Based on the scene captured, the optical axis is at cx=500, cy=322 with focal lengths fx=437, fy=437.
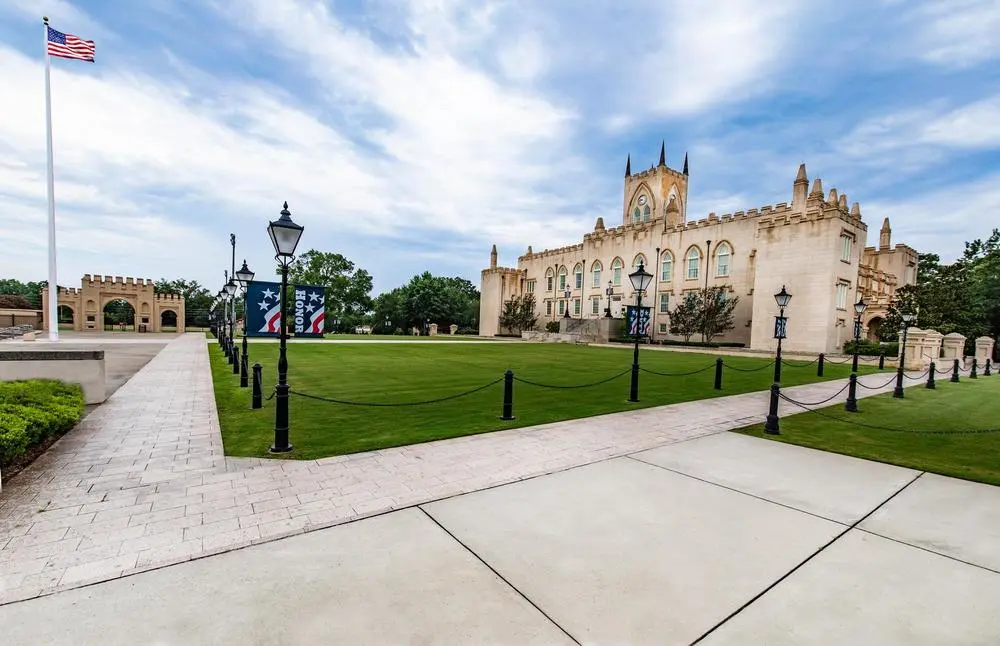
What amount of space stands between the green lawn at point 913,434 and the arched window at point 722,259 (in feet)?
95.9

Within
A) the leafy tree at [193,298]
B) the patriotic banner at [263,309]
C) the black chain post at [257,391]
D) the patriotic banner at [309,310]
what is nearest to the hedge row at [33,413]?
the black chain post at [257,391]

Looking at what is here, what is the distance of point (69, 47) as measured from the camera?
21.6m

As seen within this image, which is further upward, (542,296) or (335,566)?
(542,296)

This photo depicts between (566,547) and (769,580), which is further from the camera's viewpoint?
(566,547)

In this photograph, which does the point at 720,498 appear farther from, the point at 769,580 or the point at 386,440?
the point at 386,440

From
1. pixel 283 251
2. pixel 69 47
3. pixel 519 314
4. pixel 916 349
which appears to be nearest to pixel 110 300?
pixel 69 47

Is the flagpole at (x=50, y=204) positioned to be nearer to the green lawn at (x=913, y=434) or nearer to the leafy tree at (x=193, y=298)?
the green lawn at (x=913, y=434)

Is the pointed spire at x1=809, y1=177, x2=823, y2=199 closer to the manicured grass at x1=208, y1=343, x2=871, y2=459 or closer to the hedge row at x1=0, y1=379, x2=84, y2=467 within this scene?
the manicured grass at x1=208, y1=343, x2=871, y2=459

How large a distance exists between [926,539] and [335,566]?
210 inches

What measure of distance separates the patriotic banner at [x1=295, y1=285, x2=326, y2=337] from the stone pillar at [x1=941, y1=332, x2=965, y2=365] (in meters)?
30.3

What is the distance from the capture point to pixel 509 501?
15.6 feet

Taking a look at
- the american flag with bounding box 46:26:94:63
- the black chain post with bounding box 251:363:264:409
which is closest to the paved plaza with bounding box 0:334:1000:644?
the black chain post with bounding box 251:363:264:409

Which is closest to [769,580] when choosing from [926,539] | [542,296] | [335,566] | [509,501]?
[926,539]

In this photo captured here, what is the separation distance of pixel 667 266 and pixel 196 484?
46073 millimetres
